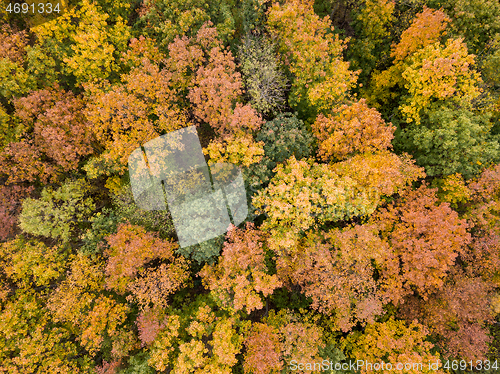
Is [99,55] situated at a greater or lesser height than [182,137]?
greater

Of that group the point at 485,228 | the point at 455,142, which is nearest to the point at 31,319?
the point at 455,142

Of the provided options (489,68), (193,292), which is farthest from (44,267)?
(489,68)

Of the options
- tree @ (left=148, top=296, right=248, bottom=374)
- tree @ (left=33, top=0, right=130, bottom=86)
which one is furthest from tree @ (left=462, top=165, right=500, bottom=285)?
tree @ (left=33, top=0, right=130, bottom=86)

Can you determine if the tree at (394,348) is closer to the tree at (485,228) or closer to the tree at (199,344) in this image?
the tree at (485,228)

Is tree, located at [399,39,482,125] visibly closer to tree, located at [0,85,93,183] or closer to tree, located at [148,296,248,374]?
tree, located at [148,296,248,374]

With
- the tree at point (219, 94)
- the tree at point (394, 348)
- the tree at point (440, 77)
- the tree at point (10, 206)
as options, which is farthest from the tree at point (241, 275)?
the tree at point (440, 77)

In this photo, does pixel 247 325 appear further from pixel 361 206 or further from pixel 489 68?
Result: pixel 489 68

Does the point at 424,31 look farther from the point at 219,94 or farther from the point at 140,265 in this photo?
the point at 140,265
